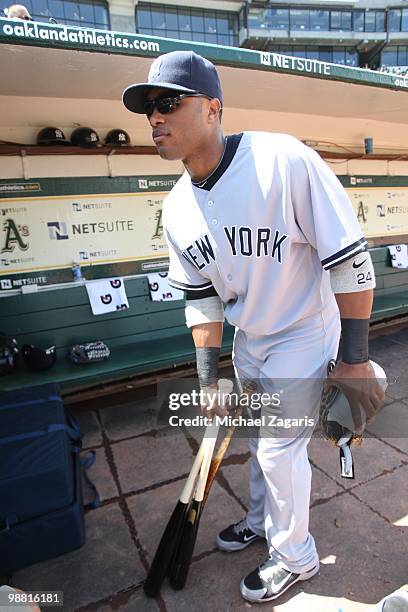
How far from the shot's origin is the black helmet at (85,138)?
12.6 ft

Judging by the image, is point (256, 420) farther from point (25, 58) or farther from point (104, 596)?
point (25, 58)

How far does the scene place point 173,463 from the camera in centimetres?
292

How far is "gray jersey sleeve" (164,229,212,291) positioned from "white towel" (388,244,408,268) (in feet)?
15.0

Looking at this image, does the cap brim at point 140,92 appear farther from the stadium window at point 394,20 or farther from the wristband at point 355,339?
the stadium window at point 394,20

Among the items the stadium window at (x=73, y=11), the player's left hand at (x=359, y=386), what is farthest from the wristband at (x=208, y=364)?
the stadium window at (x=73, y=11)

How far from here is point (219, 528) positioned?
2.27 meters

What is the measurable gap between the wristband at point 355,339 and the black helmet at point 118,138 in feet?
10.8

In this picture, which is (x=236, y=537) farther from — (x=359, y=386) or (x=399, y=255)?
(x=399, y=255)

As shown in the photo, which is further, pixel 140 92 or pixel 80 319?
pixel 80 319

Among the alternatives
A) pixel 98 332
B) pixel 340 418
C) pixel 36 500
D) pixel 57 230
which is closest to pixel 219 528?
pixel 36 500

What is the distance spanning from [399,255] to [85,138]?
4366 mm

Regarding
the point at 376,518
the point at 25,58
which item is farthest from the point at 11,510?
the point at 25,58

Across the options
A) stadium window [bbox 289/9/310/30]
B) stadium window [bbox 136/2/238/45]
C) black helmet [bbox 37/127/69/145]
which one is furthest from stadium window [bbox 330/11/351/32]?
black helmet [bbox 37/127/69/145]

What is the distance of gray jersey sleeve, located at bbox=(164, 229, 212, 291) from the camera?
189cm
